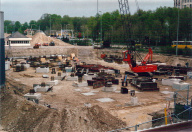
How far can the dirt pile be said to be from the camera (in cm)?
1398

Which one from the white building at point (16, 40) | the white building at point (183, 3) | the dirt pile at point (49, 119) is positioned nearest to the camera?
the dirt pile at point (49, 119)

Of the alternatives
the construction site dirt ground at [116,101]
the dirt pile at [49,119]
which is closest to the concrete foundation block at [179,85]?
the construction site dirt ground at [116,101]

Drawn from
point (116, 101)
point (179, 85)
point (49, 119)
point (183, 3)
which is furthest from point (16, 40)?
point (49, 119)

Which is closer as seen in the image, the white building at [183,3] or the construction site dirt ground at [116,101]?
the construction site dirt ground at [116,101]

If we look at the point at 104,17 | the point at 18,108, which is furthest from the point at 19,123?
the point at 104,17

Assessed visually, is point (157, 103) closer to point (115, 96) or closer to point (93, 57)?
point (115, 96)

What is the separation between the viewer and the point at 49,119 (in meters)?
14.6

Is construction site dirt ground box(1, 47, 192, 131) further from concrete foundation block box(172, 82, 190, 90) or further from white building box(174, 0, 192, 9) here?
white building box(174, 0, 192, 9)

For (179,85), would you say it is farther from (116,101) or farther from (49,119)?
(49,119)

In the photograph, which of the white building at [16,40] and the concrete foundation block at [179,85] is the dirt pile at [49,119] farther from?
the white building at [16,40]

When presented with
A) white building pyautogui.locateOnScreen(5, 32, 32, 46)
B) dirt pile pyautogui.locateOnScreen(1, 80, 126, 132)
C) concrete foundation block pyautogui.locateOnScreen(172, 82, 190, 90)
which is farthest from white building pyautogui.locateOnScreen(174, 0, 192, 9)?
dirt pile pyautogui.locateOnScreen(1, 80, 126, 132)

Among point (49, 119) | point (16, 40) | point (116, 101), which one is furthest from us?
point (16, 40)

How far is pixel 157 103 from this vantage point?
22047 millimetres

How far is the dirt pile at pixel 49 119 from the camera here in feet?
45.9
